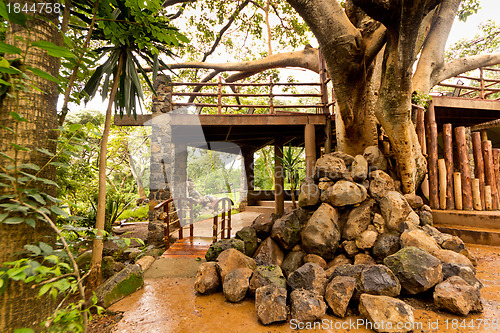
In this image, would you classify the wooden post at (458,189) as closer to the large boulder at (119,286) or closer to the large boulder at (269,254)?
the large boulder at (269,254)

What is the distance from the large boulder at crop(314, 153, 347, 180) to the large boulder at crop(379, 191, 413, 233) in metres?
0.80

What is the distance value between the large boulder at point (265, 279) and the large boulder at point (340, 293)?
22.5 inches

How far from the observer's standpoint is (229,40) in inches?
336

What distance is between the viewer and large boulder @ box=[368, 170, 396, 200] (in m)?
3.81

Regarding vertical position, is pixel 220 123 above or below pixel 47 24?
above

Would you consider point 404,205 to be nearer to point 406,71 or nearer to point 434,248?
point 434,248

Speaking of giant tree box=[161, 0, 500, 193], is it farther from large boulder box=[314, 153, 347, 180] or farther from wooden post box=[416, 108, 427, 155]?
large boulder box=[314, 153, 347, 180]

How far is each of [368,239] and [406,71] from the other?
280 cm

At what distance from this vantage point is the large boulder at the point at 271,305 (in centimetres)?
225

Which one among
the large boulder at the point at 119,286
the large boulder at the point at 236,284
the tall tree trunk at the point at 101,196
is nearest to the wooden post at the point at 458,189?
the large boulder at the point at 236,284

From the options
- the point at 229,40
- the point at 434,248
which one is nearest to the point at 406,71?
the point at 434,248

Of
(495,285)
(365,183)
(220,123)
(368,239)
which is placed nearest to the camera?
(495,285)

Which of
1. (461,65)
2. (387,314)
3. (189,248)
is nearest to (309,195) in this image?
(387,314)

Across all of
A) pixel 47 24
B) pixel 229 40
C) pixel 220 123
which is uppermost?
pixel 229 40
